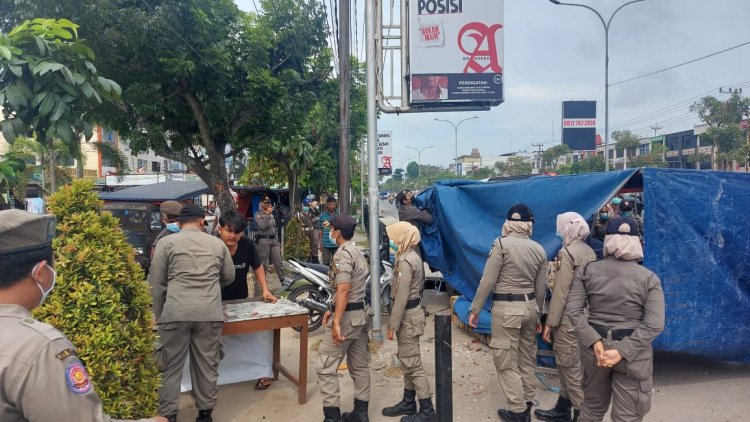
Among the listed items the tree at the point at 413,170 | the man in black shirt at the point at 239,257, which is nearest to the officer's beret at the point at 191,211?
the man in black shirt at the point at 239,257

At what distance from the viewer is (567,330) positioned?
4227 mm

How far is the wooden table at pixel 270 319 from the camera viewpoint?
4176 mm

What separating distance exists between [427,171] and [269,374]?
375 ft

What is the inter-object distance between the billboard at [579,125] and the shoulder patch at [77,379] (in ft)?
137

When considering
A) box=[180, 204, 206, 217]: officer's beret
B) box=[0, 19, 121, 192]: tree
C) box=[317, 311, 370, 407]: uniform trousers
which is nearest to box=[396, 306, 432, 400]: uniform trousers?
box=[317, 311, 370, 407]: uniform trousers

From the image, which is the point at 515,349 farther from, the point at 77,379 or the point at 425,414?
the point at 77,379

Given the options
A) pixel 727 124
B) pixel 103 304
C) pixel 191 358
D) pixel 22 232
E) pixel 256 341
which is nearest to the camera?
pixel 22 232

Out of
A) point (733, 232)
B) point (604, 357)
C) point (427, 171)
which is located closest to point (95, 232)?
point (604, 357)

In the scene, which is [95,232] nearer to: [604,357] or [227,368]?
[227,368]

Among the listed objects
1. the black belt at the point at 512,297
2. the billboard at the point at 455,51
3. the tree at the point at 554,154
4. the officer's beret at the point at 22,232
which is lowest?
the black belt at the point at 512,297

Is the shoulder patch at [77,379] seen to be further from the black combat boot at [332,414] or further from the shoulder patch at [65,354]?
the black combat boot at [332,414]

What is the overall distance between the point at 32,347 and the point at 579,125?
43.9m

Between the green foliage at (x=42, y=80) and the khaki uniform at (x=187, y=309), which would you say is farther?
the khaki uniform at (x=187, y=309)

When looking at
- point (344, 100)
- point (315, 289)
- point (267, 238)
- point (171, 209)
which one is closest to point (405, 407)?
point (315, 289)
